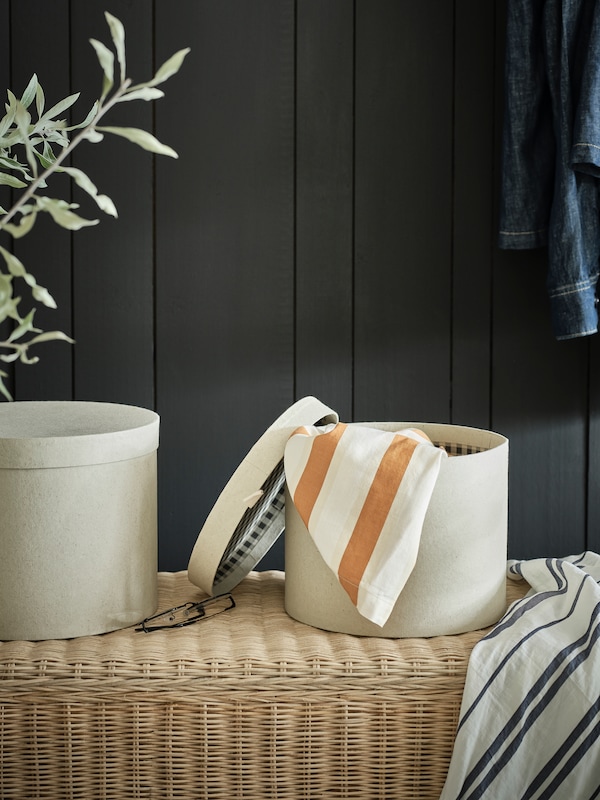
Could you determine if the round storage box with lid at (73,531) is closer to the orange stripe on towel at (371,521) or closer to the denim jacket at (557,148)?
the orange stripe on towel at (371,521)

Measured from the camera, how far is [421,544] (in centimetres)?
101

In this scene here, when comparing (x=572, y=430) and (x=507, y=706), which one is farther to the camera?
(x=572, y=430)

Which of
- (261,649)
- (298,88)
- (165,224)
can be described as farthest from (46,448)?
(298,88)

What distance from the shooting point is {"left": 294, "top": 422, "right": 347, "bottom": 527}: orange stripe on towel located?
101 cm

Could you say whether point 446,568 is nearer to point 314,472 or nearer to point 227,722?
point 314,472

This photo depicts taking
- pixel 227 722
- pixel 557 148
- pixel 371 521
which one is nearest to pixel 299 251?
pixel 557 148

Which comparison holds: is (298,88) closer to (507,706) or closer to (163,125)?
(163,125)

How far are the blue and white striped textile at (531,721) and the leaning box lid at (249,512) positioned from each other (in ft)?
1.05

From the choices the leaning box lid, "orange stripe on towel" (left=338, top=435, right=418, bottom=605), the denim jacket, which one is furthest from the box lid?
the denim jacket

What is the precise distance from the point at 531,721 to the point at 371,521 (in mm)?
269

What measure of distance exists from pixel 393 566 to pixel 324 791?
272 millimetres

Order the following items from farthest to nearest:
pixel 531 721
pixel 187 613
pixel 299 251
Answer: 1. pixel 299 251
2. pixel 187 613
3. pixel 531 721

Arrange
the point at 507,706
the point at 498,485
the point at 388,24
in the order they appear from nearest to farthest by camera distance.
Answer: the point at 507,706 < the point at 498,485 < the point at 388,24

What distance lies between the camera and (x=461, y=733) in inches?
37.1
